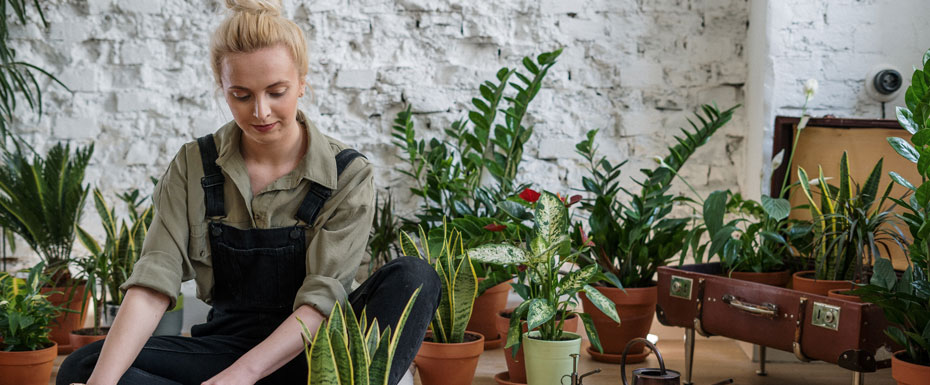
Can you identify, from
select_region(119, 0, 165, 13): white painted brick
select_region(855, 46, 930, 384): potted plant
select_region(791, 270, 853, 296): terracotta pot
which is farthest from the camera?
select_region(119, 0, 165, 13): white painted brick

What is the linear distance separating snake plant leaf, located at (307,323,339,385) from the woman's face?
491 millimetres

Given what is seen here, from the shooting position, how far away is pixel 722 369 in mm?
2900

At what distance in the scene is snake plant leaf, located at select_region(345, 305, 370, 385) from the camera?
1.56m

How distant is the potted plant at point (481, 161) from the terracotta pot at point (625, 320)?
0.42m

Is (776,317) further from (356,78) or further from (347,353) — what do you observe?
(356,78)

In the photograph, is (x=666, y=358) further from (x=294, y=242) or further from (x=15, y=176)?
(x=15, y=176)

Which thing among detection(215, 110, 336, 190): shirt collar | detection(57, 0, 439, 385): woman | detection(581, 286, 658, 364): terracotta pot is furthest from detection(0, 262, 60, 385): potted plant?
detection(581, 286, 658, 364): terracotta pot

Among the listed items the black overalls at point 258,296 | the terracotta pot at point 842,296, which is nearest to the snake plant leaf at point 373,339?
the black overalls at point 258,296

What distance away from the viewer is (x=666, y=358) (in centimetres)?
308

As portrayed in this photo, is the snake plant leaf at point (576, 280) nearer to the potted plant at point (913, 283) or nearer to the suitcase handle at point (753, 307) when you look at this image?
the suitcase handle at point (753, 307)

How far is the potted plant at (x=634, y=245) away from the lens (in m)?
2.93

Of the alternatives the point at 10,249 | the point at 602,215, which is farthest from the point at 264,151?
the point at 10,249

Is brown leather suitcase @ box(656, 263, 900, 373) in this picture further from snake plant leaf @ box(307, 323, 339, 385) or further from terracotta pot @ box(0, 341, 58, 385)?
terracotta pot @ box(0, 341, 58, 385)

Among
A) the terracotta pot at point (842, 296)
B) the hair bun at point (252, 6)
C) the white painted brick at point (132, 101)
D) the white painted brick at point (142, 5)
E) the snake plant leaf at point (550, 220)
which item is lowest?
the terracotta pot at point (842, 296)
